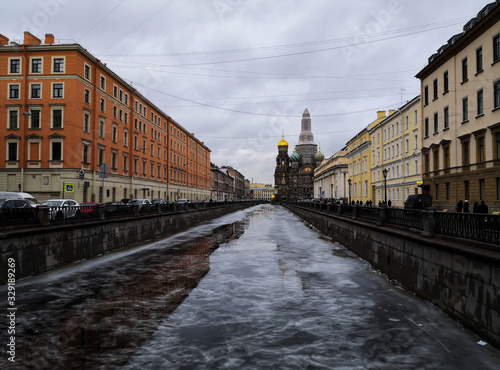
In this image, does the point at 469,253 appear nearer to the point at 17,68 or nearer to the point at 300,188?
the point at 17,68

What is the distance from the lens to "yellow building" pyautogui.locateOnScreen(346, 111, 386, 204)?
69.8 m

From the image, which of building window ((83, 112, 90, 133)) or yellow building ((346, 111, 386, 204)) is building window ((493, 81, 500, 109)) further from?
building window ((83, 112, 90, 133))

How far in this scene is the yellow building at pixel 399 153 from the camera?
46138 millimetres

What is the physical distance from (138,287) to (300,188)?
185m

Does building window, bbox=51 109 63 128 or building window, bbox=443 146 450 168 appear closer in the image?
building window, bbox=443 146 450 168

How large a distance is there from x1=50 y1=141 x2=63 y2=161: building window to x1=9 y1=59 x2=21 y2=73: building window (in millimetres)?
9076

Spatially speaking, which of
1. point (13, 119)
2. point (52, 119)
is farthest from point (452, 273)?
point (13, 119)

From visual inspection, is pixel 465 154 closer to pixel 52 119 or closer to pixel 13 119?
pixel 52 119

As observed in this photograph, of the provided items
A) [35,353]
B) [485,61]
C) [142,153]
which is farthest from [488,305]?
[142,153]

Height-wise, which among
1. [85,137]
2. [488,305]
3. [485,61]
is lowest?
[488,305]

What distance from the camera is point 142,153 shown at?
58.0 meters

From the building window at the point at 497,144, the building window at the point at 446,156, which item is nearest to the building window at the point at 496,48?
the building window at the point at 497,144

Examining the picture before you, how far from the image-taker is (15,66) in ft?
133

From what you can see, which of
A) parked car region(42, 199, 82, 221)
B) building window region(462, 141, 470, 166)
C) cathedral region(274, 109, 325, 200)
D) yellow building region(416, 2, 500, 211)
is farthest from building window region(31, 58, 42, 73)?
cathedral region(274, 109, 325, 200)
